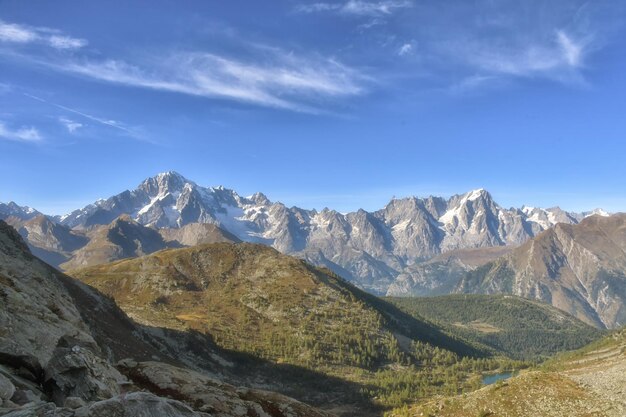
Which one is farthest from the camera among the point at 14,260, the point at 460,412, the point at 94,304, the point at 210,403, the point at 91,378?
the point at 94,304

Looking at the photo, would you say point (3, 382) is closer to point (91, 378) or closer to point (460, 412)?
point (91, 378)

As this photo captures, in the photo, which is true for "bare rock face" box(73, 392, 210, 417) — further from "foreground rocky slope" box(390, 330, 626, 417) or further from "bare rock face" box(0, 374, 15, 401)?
"foreground rocky slope" box(390, 330, 626, 417)

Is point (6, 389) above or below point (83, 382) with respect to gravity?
above

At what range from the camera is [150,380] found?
141 feet

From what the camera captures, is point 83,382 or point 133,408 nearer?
point 133,408

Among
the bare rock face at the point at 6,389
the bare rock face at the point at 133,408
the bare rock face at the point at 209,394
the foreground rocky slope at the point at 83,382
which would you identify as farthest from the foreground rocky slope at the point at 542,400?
the bare rock face at the point at 6,389

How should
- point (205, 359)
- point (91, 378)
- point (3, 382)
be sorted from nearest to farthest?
1. point (3, 382)
2. point (91, 378)
3. point (205, 359)

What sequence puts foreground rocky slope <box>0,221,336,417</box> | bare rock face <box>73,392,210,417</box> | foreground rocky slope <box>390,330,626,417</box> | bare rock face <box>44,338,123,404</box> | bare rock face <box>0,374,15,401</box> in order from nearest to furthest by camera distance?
bare rock face <box>73,392,210,417</box>
foreground rocky slope <box>0,221,336,417</box>
bare rock face <box>0,374,15,401</box>
bare rock face <box>44,338,123,404</box>
foreground rocky slope <box>390,330,626,417</box>

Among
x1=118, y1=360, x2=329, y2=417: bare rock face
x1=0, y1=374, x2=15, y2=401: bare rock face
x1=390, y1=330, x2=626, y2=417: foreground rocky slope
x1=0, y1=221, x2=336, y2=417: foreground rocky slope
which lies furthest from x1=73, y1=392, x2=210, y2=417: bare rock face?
x1=390, y1=330, x2=626, y2=417: foreground rocky slope

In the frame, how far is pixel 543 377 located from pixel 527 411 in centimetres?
2656

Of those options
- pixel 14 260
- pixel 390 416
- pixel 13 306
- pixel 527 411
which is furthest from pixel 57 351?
pixel 390 416

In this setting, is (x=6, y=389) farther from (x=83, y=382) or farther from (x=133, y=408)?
(x=133, y=408)

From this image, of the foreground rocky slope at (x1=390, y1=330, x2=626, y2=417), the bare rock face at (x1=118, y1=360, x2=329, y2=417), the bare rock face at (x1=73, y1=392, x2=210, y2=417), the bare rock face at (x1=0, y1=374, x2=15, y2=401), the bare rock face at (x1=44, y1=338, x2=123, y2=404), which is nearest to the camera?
the bare rock face at (x1=73, y1=392, x2=210, y2=417)

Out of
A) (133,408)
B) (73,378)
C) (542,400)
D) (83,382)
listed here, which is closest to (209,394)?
(83,382)
